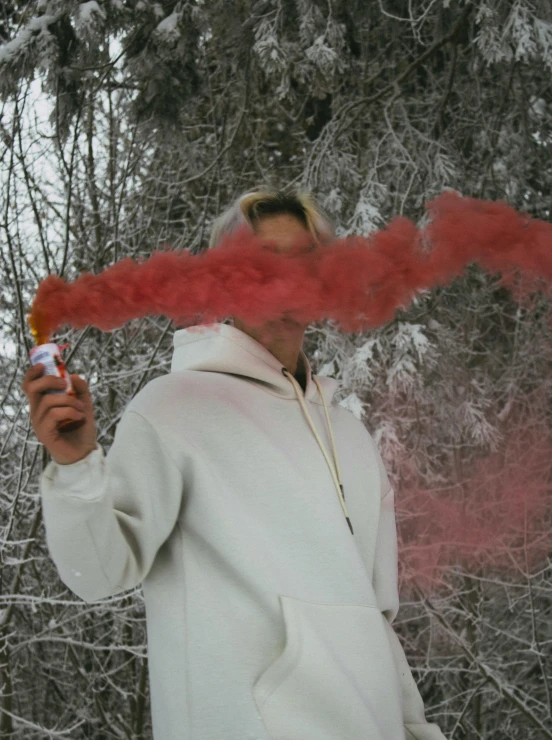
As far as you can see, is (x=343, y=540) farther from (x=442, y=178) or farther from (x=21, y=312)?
(x=442, y=178)

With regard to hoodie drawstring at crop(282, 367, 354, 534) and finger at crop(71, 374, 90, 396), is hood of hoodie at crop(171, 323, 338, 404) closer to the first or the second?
hoodie drawstring at crop(282, 367, 354, 534)

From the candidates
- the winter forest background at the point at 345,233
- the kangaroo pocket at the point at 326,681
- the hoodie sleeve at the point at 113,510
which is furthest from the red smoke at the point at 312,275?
the winter forest background at the point at 345,233

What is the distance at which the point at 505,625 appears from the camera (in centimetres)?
406

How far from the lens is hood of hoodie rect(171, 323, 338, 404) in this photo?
1.56m

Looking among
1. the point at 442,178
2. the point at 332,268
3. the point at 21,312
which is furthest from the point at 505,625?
the point at 332,268

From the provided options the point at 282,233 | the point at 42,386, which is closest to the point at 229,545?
the point at 42,386

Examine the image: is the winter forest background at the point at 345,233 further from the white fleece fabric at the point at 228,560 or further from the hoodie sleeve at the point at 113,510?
the hoodie sleeve at the point at 113,510

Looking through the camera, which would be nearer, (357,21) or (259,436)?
(259,436)

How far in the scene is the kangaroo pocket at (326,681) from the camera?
1295 millimetres

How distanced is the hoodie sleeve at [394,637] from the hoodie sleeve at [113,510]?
51 cm

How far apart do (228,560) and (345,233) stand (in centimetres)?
214

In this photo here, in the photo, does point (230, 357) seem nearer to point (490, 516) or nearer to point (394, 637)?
point (394, 637)

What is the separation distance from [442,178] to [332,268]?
7.92 ft

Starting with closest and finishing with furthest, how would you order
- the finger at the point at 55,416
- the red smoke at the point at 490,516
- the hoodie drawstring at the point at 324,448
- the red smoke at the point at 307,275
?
1. the finger at the point at 55,416
2. the red smoke at the point at 307,275
3. the hoodie drawstring at the point at 324,448
4. the red smoke at the point at 490,516
